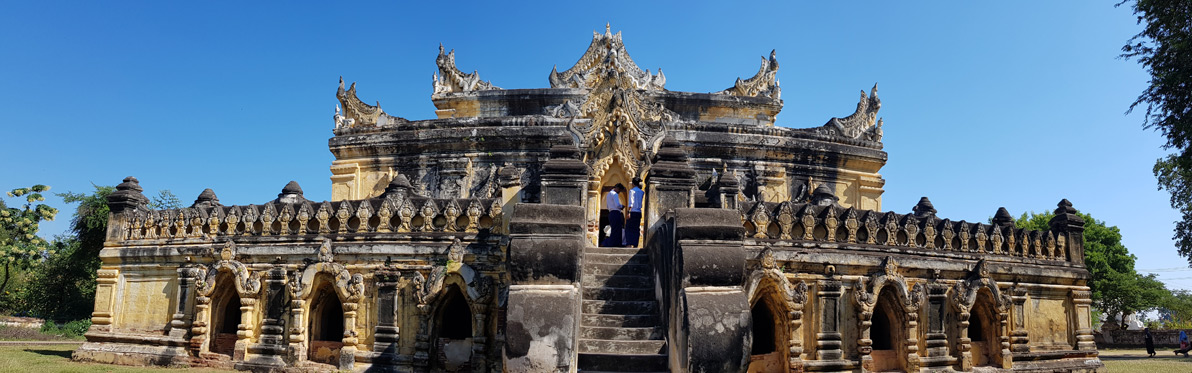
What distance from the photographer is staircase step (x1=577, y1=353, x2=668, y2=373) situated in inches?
410

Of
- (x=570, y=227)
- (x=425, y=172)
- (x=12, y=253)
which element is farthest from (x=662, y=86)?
(x=12, y=253)

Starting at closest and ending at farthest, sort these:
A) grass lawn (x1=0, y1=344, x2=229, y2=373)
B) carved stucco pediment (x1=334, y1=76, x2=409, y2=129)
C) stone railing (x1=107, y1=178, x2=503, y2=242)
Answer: stone railing (x1=107, y1=178, x2=503, y2=242) → grass lawn (x1=0, y1=344, x2=229, y2=373) → carved stucco pediment (x1=334, y1=76, x2=409, y2=129)

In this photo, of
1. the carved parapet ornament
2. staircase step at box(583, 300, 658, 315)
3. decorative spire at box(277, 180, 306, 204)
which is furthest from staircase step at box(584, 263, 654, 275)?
the carved parapet ornament

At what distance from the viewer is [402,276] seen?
1401 centimetres

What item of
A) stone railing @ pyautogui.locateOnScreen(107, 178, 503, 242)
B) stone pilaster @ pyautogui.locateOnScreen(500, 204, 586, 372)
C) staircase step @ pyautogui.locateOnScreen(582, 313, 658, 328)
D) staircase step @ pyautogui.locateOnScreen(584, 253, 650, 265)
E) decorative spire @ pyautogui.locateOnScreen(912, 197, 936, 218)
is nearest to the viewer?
stone pilaster @ pyautogui.locateOnScreen(500, 204, 586, 372)

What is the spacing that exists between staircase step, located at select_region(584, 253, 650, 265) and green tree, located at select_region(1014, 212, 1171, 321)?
4121 cm

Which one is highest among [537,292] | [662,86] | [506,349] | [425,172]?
[662,86]

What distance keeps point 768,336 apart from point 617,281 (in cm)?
327

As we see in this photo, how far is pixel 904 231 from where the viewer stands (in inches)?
579

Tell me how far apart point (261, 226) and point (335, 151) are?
30.5ft

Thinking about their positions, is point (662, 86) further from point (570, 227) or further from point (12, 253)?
point (12, 253)

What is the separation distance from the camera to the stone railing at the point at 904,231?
45.0ft

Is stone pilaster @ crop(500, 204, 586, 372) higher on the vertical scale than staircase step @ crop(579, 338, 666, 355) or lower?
higher

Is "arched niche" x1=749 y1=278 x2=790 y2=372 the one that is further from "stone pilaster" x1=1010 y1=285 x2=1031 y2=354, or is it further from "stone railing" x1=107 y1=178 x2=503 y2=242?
"stone pilaster" x1=1010 y1=285 x2=1031 y2=354
